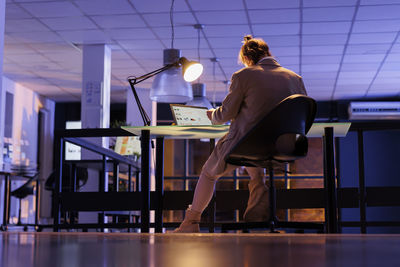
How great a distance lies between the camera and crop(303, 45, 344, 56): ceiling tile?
25.1 ft

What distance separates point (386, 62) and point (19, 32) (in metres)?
5.33

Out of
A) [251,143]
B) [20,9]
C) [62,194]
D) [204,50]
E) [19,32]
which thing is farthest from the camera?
[204,50]

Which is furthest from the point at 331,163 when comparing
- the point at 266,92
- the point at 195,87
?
the point at 195,87

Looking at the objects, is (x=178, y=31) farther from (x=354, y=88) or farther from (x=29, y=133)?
(x=29, y=133)

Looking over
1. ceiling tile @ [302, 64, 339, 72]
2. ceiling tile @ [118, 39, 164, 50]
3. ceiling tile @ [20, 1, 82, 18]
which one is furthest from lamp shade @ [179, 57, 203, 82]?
ceiling tile @ [302, 64, 339, 72]

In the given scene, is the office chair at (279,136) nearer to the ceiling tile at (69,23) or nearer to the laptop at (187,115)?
the laptop at (187,115)

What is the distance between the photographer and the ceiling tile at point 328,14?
613 cm

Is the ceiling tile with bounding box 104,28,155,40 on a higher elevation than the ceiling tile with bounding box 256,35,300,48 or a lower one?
higher

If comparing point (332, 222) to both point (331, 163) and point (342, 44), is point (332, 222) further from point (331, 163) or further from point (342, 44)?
point (342, 44)

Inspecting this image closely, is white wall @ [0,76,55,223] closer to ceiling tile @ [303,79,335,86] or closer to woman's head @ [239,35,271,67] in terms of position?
ceiling tile @ [303,79,335,86]

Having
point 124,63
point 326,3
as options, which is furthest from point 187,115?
point 124,63

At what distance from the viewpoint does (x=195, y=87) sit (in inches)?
316

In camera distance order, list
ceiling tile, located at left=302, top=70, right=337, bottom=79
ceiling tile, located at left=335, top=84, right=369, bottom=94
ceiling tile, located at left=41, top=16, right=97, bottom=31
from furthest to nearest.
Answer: ceiling tile, located at left=335, top=84, right=369, bottom=94
ceiling tile, located at left=302, top=70, right=337, bottom=79
ceiling tile, located at left=41, top=16, right=97, bottom=31

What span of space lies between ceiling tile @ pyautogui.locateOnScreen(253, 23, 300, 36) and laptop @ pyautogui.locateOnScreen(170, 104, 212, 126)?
3.19 meters
